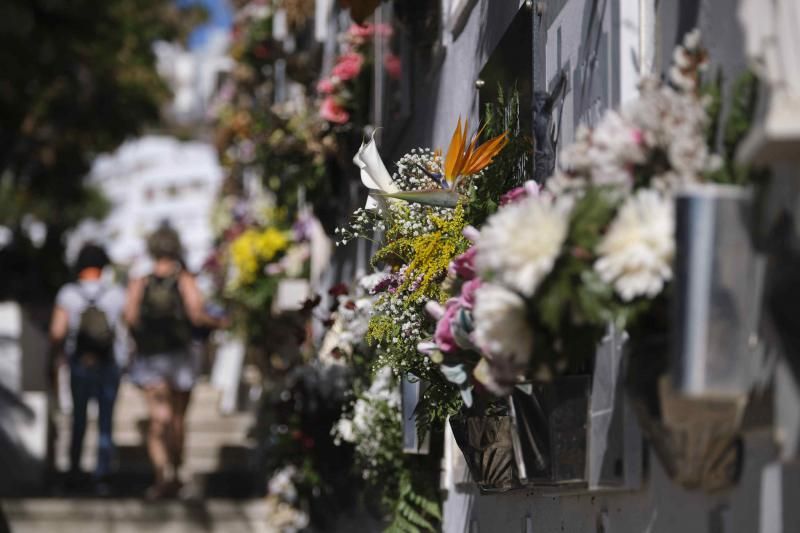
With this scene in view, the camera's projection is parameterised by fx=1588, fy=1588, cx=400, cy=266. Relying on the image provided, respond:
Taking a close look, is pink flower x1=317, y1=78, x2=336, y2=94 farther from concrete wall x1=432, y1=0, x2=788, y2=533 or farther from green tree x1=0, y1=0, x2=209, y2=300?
green tree x1=0, y1=0, x2=209, y2=300

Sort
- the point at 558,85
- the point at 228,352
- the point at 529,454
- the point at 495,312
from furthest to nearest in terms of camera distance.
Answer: the point at 228,352
the point at 558,85
the point at 529,454
the point at 495,312

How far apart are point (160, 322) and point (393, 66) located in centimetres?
299

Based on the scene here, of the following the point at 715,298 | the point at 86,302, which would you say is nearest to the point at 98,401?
the point at 86,302

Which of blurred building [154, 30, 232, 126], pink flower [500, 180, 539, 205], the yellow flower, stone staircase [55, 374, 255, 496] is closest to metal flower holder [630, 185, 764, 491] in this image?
pink flower [500, 180, 539, 205]

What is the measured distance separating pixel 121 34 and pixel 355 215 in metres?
18.4

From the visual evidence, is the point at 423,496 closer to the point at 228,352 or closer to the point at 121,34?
the point at 228,352

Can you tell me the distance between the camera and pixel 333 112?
988cm

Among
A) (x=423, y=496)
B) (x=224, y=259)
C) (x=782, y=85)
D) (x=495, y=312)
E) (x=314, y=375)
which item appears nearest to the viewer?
(x=782, y=85)

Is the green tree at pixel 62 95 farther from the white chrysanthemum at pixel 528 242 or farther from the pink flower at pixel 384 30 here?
the white chrysanthemum at pixel 528 242

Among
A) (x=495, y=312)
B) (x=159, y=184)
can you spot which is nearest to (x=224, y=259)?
(x=495, y=312)

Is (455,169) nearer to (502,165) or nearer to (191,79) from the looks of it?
(502,165)

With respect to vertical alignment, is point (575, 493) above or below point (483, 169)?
below

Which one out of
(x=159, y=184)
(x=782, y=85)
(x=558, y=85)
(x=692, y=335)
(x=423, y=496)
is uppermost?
(x=159, y=184)

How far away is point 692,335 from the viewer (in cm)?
279
